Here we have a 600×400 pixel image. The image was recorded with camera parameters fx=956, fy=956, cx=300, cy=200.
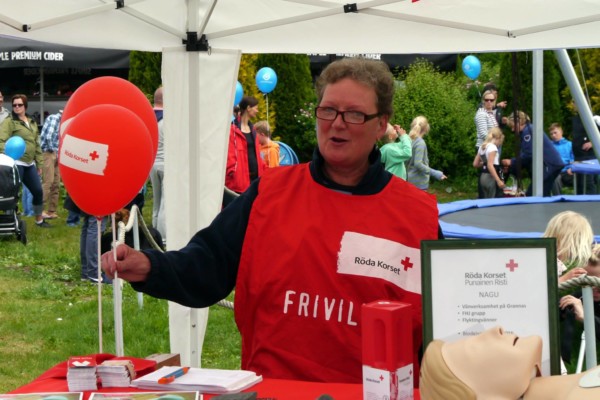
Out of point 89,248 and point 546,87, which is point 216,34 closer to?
point 89,248

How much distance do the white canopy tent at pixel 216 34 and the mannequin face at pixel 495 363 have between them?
3173 millimetres

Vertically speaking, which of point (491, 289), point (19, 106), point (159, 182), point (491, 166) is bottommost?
point (491, 289)

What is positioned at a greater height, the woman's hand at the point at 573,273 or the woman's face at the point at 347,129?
the woman's face at the point at 347,129

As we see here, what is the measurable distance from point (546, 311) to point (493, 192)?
1103 centimetres

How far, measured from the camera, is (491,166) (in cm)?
1270

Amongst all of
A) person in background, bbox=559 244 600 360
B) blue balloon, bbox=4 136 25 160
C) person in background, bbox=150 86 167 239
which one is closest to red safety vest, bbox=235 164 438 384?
person in background, bbox=559 244 600 360

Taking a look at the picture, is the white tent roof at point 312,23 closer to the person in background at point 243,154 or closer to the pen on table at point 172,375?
the pen on table at point 172,375

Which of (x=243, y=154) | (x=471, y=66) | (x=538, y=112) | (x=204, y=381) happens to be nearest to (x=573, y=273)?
(x=204, y=381)

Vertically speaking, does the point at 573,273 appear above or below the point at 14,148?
below

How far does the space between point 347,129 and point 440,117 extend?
13986mm

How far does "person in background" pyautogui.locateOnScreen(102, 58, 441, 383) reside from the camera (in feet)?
8.64

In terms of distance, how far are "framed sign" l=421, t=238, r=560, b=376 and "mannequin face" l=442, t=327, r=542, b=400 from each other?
32 cm

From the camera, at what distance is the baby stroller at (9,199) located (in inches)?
412

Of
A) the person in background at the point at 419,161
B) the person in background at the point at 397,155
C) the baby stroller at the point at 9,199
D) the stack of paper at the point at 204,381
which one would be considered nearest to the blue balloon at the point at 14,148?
the baby stroller at the point at 9,199
